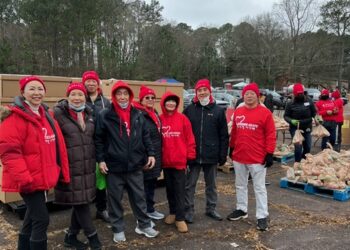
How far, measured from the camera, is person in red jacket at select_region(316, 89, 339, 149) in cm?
1030

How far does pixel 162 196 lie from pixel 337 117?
21.5 ft

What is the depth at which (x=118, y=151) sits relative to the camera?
13.6ft

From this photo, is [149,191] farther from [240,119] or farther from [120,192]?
[240,119]

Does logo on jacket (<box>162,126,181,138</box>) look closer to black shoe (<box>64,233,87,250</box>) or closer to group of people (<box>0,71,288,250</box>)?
group of people (<box>0,71,288,250</box>)

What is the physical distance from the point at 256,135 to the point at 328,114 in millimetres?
6450

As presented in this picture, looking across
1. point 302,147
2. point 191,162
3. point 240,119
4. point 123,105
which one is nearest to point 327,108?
point 302,147

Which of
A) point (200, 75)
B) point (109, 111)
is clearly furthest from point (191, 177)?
point (200, 75)

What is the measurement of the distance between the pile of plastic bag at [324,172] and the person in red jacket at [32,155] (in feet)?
15.4

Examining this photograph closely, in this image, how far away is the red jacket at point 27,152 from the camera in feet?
10.3

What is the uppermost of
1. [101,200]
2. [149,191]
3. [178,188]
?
[178,188]

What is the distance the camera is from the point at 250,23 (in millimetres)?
65438

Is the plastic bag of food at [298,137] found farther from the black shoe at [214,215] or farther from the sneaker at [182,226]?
the sneaker at [182,226]

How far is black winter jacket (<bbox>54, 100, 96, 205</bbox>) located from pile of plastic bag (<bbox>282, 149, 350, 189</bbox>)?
Answer: 4299 millimetres

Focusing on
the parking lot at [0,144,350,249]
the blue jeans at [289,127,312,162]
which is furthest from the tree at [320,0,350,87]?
the parking lot at [0,144,350,249]
